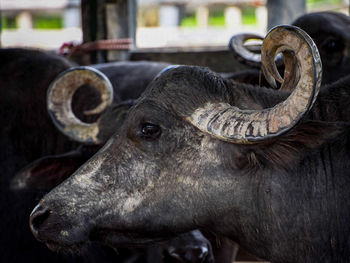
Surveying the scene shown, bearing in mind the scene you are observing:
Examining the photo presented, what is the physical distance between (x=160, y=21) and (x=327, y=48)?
38.4ft

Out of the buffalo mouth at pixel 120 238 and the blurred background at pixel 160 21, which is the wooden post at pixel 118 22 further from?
the blurred background at pixel 160 21

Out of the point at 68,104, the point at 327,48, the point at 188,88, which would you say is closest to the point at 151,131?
the point at 188,88

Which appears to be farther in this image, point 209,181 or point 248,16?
point 248,16

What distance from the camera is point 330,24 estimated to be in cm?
422

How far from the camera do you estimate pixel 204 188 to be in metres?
2.47

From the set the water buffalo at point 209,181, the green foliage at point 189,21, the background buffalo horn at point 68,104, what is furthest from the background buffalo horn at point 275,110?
the green foliage at point 189,21

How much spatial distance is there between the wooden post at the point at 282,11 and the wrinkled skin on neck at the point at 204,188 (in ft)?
11.0

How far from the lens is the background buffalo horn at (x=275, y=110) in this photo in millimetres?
2117

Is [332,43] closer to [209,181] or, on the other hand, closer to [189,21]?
[209,181]

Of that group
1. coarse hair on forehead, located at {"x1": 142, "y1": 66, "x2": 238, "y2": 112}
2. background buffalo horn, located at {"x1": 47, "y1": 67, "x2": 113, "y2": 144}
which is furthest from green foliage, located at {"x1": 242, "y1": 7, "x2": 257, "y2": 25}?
coarse hair on forehead, located at {"x1": 142, "y1": 66, "x2": 238, "y2": 112}

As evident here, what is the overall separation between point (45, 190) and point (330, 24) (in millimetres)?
2174

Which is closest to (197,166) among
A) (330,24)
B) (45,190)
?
(45,190)

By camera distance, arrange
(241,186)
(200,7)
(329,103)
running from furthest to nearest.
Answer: (200,7) → (329,103) → (241,186)

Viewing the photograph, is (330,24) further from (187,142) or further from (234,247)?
(187,142)
